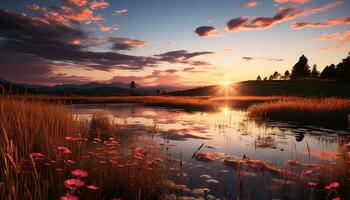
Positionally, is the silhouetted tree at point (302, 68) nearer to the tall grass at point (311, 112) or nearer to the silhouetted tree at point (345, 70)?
the silhouetted tree at point (345, 70)

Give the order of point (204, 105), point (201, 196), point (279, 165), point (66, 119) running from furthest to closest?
point (204, 105), point (66, 119), point (279, 165), point (201, 196)

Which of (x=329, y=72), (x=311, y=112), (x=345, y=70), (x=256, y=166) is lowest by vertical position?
(x=256, y=166)

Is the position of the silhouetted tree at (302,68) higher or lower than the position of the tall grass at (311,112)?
higher

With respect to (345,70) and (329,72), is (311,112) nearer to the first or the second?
(345,70)

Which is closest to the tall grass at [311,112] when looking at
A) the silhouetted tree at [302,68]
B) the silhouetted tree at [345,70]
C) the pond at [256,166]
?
the pond at [256,166]

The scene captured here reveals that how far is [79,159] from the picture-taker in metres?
5.91

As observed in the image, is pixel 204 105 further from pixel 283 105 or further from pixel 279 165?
pixel 279 165

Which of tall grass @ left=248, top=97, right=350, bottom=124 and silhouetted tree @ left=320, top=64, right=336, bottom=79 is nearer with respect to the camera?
tall grass @ left=248, top=97, right=350, bottom=124

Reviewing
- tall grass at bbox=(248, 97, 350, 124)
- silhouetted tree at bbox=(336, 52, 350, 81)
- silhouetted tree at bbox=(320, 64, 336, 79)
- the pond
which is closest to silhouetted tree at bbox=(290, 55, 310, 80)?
silhouetted tree at bbox=(320, 64, 336, 79)

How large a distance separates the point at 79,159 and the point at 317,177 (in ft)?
18.0

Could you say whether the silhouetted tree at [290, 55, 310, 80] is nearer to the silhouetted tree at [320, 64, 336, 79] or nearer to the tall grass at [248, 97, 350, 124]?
the silhouetted tree at [320, 64, 336, 79]

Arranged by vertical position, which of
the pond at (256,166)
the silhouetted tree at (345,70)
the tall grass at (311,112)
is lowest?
the pond at (256,166)

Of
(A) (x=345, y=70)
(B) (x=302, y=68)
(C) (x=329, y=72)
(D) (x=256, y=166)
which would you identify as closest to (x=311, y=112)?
(D) (x=256, y=166)

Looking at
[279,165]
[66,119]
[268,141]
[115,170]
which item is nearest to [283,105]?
[268,141]
